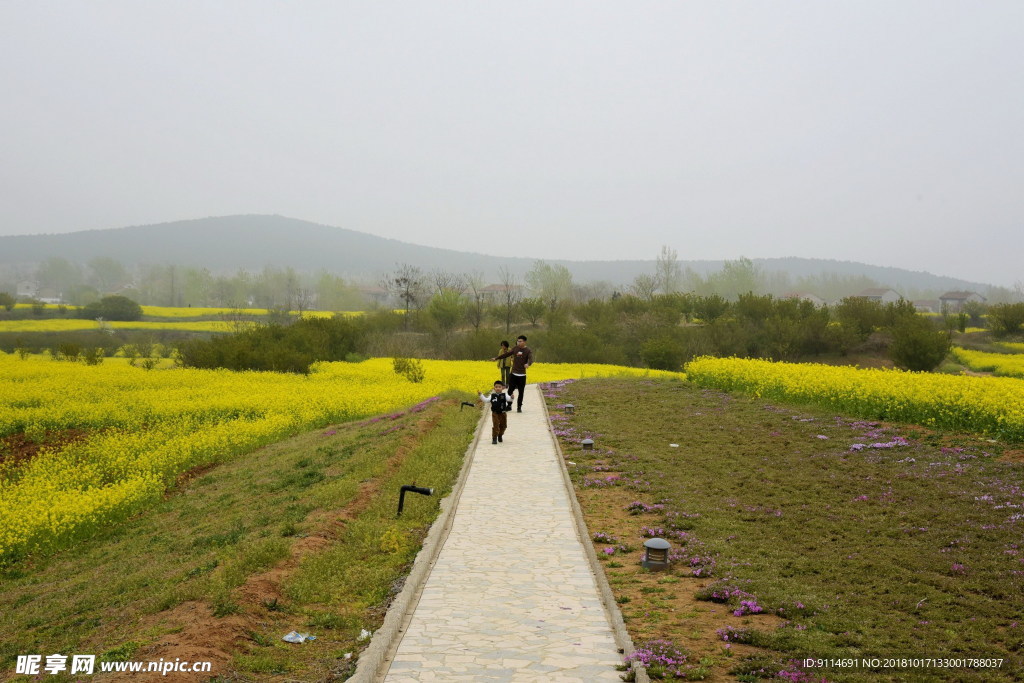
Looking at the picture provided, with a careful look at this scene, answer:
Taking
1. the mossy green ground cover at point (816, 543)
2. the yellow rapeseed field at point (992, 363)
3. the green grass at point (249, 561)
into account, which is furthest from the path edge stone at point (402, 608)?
the yellow rapeseed field at point (992, 363)

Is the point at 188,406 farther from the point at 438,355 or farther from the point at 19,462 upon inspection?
the point at 438,355

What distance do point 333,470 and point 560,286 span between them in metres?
93.0

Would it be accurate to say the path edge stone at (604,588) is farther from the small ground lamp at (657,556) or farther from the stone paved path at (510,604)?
the small ground lamp at (657,556)

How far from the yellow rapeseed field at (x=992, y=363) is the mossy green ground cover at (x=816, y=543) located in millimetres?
30904

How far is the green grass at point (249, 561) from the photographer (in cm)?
677

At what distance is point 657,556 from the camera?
8211mm

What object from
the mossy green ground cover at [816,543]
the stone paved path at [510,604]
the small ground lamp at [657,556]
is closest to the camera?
the stone paved path at [510,604]

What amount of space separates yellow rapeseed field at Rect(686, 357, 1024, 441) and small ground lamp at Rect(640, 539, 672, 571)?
32.2 feet

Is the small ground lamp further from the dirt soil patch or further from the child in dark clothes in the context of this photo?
the child in dark clothes

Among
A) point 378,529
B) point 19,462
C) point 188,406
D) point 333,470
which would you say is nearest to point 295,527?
point 378,529

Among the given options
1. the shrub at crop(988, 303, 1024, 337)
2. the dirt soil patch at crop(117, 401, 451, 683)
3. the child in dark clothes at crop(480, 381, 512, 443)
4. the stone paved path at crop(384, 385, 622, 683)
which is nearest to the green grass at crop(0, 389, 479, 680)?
the dirt soil patch at crop(117, 401, 451, 683)

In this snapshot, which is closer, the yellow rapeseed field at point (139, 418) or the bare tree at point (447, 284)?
the yellow rapeseed field at point (139, 418)

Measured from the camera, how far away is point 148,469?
50.6ft

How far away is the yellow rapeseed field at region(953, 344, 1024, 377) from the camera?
39391 millimetres
